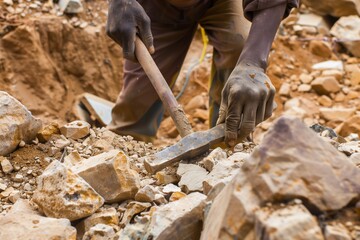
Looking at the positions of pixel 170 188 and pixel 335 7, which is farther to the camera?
pixel 335 7

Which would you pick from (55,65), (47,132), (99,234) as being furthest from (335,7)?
(99,234)

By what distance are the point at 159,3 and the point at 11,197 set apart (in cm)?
177

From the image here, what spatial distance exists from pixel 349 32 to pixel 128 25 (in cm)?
415

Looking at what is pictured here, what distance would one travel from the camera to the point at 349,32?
6.18 m

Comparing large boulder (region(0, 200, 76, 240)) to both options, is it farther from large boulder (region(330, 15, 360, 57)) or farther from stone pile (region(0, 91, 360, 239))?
large boulder (region(330, 15, 360, 57))

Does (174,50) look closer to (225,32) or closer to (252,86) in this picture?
(225,32)

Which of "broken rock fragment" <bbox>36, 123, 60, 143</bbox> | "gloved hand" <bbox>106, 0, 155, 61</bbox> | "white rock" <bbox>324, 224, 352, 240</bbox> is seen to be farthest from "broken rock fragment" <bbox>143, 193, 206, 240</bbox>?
"gloved hand" <bbox>106, 0, 155, 61</bbox>

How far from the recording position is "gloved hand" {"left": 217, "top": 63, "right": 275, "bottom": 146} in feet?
7.70

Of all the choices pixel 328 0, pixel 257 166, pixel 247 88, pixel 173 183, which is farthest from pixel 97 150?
pixel 328 0

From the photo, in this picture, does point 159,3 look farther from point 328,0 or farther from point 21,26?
point 328,0

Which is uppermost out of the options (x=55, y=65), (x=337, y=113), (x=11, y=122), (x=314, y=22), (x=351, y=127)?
(x=11, y=122)

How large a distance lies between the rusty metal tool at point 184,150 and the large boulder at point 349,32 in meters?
4.20

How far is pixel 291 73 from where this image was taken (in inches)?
232

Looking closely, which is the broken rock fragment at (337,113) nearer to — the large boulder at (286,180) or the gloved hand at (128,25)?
the gloved hand at (128,25)
